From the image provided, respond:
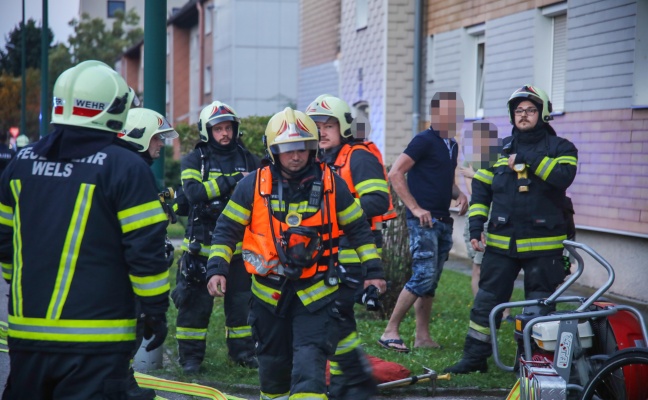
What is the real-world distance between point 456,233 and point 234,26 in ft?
72.3

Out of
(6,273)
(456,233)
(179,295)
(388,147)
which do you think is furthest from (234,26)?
(6,273)

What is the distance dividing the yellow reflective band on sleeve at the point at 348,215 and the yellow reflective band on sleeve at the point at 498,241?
6.00ft

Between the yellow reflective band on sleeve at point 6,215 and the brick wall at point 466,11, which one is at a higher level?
the brick wall at point 466,11

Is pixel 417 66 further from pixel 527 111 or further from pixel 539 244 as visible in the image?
pixel 539 244

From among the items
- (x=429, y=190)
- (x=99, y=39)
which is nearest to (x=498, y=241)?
(x=429, y=190)

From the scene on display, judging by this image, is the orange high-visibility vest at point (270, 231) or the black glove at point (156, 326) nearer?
the black glove at point (156, 326)

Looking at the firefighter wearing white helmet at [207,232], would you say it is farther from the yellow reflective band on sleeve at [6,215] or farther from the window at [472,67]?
the window at [472,67]

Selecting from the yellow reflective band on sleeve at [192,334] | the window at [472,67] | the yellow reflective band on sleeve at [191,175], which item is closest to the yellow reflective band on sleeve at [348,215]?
the yellow reflective band on sleeve at [191,175]

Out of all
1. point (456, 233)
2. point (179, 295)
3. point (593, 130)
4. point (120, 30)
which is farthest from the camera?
point (120, 30)

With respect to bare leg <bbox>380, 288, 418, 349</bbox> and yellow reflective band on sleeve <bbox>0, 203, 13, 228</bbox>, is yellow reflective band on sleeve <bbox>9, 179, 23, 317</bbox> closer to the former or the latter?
yellow reflective band on sleeve <bbox>0, 203, 13, 228</bbox>

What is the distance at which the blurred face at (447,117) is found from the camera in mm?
7750

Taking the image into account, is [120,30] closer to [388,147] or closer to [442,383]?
[388,147]

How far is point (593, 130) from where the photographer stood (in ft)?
40.4

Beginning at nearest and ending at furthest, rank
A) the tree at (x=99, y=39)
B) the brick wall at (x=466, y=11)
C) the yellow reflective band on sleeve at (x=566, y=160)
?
the yellow reflective band on sleeve at (x=566, y=160)
the brick wall at (x=466, y=11)
the tree at (x=99, y=39)
